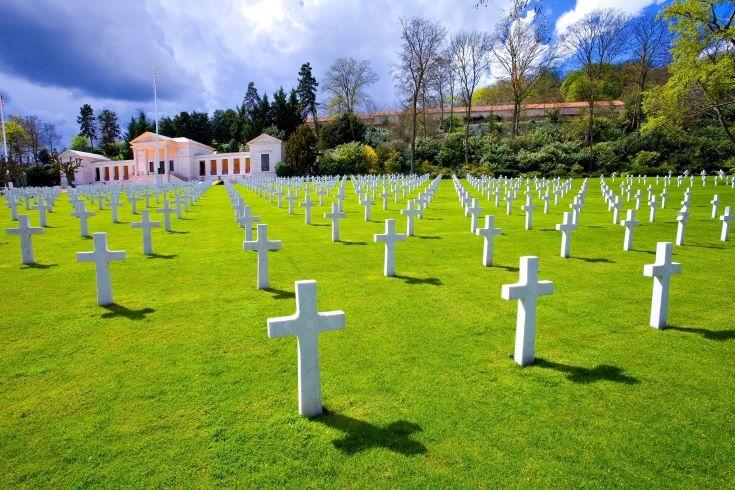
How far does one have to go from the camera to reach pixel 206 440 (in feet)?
9.64

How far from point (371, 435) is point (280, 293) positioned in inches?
136

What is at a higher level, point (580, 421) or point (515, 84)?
point (515, 84)

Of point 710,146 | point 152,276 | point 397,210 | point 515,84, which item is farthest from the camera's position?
point 515,84

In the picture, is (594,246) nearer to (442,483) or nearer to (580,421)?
(580,421)

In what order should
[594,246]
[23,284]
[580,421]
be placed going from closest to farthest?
[580,421] < [23,284] < [594,246]

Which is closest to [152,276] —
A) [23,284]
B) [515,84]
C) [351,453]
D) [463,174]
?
[23,284]

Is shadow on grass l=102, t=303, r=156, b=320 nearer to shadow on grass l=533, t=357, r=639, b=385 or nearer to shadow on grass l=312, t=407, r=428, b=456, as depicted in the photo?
shadow on grass l=312, t=407, r=428, b=456

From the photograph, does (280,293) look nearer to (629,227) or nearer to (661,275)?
(661,275)

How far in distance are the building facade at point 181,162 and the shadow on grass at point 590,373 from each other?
5434 centimetres

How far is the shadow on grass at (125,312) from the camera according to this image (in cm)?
527

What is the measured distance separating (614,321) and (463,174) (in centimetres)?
3601

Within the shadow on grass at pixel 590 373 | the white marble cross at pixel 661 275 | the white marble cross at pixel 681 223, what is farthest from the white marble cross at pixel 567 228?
the shadow on grass at pixel 590 373

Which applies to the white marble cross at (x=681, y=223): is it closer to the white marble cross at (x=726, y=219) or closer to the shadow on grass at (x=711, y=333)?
the white marble cross at (x=726, y=219)

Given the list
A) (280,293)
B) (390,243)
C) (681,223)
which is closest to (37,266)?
(280,293)
